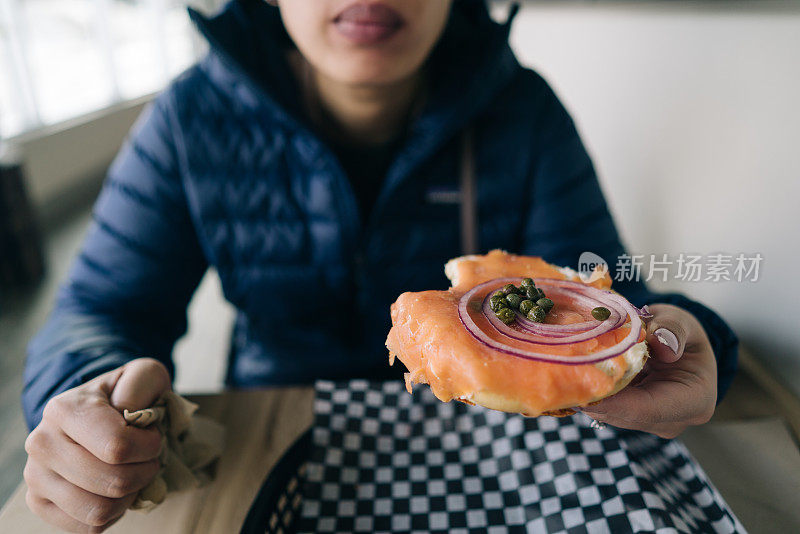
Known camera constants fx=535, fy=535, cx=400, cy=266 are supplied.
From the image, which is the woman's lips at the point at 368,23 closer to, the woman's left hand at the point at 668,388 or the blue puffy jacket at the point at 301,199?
the blue puffy jacket at the point at 301,199

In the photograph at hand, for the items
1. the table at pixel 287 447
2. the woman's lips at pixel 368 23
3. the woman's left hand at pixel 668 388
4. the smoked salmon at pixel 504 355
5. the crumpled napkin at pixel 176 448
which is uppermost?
the woman's lips at pixel 368 23

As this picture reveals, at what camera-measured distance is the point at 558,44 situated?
3.06m

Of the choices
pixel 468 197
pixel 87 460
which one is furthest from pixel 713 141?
pixel 87 460

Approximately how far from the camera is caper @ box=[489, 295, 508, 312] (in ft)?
2.43

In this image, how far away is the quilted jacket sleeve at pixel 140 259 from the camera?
49.3 inches

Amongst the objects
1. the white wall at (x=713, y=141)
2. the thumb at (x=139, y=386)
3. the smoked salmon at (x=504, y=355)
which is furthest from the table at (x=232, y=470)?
the white wall at (x=713, y=141)

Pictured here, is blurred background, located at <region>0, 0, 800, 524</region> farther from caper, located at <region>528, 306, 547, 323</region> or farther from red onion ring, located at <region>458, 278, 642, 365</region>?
caper, located at <region>528, 306, 547, 323</region>

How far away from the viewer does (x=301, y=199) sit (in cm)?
136

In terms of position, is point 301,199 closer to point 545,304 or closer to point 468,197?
point 468,197

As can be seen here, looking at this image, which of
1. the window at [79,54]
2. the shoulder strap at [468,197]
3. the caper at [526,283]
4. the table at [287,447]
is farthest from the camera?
the window at [79,54]

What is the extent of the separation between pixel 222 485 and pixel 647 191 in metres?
1.70

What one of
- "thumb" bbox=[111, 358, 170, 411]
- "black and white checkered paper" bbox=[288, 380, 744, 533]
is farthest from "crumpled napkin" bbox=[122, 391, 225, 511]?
"black and white checkered paper" bbox=[288, 380, 744, 533]

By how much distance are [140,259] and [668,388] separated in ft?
3.85

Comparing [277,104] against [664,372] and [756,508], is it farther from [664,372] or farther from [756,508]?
[756,508]
